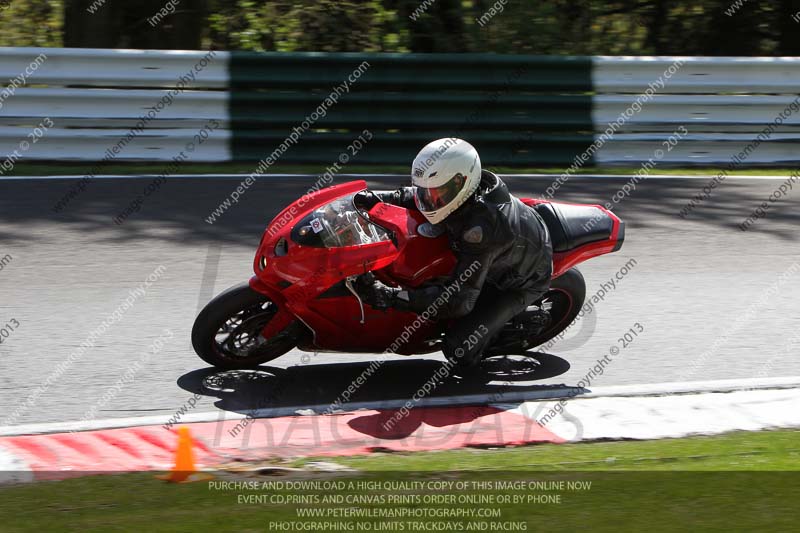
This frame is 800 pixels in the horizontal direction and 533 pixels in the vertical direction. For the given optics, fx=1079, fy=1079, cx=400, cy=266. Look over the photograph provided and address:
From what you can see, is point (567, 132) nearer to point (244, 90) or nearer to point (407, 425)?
point (244, 90)

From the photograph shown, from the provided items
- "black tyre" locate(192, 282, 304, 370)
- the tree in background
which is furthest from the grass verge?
the tree in background

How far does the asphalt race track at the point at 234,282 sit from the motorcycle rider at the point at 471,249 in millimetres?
453

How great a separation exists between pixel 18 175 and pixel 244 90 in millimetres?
2767

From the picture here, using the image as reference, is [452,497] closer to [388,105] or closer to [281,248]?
→ [281,248]

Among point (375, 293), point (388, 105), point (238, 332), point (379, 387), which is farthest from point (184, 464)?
point (388, 105)

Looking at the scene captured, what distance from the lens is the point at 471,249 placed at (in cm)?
620

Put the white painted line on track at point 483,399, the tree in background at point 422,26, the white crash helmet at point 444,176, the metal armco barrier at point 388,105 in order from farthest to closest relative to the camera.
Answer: the tree in background at point 422,26 < the metal armco barrier at point 388,105 < the white crash helmet at point 444,176 < the white painted line on track at point 483,399

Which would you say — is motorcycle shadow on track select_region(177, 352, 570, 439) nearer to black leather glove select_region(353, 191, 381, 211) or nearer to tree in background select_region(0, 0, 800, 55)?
black leather glove select_region(353, 191, 381, 211)

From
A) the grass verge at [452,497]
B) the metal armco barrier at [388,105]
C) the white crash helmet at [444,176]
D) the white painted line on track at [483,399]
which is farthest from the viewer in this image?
the metal armco barrier at [388,105]

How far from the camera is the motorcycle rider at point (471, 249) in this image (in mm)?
6109

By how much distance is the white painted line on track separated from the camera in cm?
570

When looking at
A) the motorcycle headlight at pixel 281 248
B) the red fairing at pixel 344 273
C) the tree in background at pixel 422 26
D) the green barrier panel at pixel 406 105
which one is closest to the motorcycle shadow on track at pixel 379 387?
the red fairing at pixel 344 273

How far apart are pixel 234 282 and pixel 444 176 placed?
9.51ft

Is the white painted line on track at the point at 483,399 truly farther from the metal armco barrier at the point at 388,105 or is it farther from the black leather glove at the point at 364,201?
the metal armco barrier at the point at 388,105
